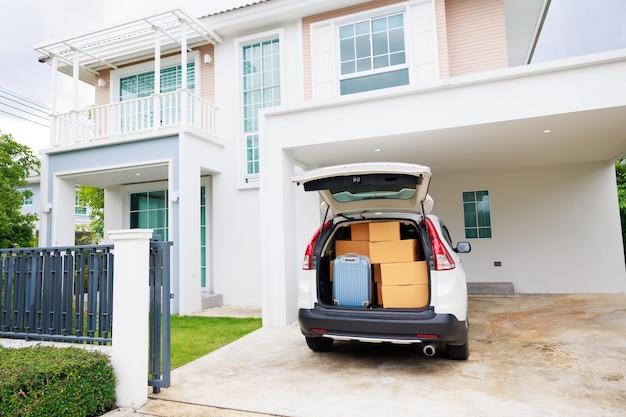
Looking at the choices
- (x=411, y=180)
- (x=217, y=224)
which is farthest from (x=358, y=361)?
(x=217, y=224)


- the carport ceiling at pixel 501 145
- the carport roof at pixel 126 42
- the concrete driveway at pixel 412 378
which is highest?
the carport roof at pixel 126 42

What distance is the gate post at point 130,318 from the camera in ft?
10.4

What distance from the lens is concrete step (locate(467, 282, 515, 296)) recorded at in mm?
8391

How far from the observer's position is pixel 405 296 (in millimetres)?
4043

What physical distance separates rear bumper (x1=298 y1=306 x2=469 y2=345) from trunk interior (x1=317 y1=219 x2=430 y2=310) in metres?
0.20

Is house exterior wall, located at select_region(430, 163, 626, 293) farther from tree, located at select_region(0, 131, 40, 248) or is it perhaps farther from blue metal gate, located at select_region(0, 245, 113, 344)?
tree, located at select_region(0, 131, 40, 248)

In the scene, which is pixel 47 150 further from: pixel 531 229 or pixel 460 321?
pixel 531 229

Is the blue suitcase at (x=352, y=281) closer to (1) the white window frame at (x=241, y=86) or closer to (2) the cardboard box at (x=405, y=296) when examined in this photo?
(2) the cardboard box at (x=405, y=296)

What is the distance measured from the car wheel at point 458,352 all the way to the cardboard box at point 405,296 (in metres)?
0.60

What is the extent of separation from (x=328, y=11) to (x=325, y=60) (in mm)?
1163

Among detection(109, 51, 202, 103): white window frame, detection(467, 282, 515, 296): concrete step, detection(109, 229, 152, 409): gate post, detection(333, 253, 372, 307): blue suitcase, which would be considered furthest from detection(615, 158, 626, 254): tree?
detection(109, 229, 152, 409): gate post

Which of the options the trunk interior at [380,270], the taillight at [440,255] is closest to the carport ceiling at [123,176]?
the trunk interior at [380,270]

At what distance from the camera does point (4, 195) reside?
32.9 feet

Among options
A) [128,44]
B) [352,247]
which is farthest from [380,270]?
[128,44]
